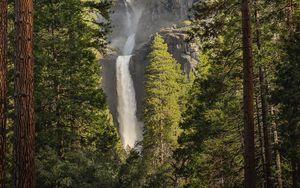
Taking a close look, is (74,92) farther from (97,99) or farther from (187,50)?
(187,50)

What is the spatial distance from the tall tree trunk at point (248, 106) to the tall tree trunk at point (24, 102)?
186 inches

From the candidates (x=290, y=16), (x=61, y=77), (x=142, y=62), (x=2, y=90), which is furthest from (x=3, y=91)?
(x=142, y=62)

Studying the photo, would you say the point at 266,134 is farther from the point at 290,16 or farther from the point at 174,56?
the point at 174,56

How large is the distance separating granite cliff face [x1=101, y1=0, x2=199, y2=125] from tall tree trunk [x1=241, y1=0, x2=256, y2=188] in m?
38.8

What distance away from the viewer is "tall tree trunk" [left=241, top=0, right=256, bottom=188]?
9.18m

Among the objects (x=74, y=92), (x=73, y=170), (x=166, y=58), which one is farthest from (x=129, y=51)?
(x=73, y=170)

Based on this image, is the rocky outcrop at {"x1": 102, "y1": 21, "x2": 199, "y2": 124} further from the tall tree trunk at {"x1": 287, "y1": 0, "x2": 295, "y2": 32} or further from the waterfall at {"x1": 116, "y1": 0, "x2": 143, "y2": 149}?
the tall tree trunk at {"x1": 287, "y1": 0, "x2": 295, "y2": 32}

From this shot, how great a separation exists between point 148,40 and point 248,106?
62.6m

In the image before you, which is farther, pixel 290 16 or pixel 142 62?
pixel 142 62

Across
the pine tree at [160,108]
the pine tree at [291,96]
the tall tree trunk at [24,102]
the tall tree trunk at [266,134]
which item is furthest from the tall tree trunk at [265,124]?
the pine tree at [160,108]

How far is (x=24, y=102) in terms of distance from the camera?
674 cm

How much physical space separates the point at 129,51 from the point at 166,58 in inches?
1805

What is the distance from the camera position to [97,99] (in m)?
16.0

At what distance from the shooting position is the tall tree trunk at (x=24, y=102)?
6.52 metres
